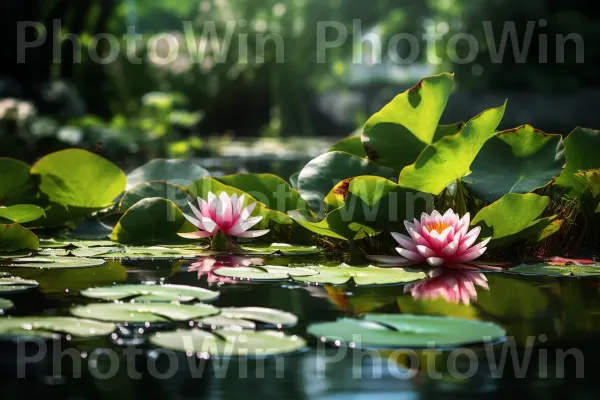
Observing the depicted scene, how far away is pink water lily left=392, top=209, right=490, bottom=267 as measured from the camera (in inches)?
83.7

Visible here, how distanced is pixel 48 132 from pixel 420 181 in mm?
5307

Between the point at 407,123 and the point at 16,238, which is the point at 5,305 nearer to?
the point at 16,238

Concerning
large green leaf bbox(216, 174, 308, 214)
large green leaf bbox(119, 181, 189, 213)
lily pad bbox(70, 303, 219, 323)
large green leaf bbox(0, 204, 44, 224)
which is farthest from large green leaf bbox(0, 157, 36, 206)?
lily pad bbox(70, 303, 219, 323)

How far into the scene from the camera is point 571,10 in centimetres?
1078

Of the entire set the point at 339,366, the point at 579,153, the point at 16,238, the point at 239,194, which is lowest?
the point at 339,366

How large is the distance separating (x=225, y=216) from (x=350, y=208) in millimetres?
361

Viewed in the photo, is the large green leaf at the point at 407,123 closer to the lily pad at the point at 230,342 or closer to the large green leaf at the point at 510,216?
the large green leaf at the point at 510,216

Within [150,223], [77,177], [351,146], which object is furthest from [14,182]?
[351,146]

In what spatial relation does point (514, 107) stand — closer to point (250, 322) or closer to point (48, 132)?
point (48, 132)

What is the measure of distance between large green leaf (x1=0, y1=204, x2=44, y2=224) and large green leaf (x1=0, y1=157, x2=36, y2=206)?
0.57 feet

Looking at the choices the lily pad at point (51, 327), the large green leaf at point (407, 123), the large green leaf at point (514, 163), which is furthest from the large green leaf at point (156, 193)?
the lily pad at point (51, 327)

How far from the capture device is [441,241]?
2.15 meters

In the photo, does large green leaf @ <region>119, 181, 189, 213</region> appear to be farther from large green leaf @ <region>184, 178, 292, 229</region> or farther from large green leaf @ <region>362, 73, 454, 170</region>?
large green leaf @ <region>362, 73, 454, 170</region>

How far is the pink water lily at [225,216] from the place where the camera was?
2381 mm
